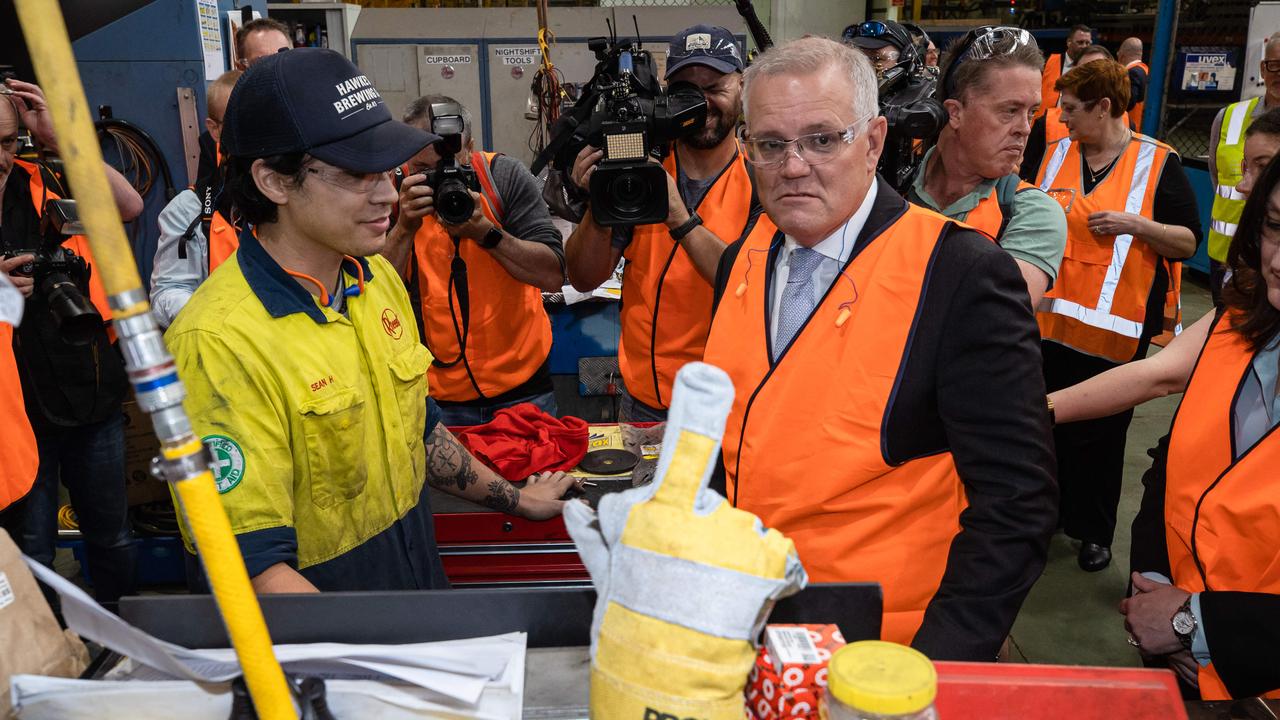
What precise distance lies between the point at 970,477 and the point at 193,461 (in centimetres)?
112

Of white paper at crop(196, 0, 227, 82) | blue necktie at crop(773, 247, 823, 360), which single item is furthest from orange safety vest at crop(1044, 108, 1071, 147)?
white paper at crop(196, 0, 227, 82)

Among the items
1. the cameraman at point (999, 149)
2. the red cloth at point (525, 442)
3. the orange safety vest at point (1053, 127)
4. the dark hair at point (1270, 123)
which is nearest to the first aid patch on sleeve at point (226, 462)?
the red cloth at point (525, 442)

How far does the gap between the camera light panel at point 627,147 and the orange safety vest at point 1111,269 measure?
1.94m

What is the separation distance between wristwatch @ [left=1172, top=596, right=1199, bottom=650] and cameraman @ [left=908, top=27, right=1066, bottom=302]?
1004mm

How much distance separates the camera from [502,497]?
7.19 ft

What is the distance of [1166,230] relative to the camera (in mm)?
3512

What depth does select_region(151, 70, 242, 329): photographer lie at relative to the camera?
2975 mm

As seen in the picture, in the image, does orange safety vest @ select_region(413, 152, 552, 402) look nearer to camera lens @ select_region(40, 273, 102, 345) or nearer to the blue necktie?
camera lens @ select_region(40, 273, 102, 345)

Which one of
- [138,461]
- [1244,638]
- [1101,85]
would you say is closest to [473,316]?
[138,461]

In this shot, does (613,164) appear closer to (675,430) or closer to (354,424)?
(354,424)

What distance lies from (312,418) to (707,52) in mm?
1768

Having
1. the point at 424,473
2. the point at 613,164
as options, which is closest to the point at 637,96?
the point at 613,164

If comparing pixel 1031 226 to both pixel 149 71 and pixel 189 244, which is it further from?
pixel 149 71

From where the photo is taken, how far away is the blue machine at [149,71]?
14.8ft
